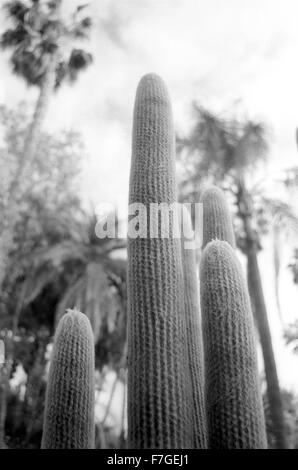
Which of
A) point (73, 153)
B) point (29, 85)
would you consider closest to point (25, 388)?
point (73, 153)

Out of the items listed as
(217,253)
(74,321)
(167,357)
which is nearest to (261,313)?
(217,253)

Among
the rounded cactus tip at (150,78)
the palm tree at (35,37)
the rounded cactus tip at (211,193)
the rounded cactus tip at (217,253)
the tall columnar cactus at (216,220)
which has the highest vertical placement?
the palm tree at (35,37)

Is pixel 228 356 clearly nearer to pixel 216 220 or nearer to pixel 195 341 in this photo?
pixel 195 341

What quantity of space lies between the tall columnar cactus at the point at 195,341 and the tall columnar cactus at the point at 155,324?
1.32 ft

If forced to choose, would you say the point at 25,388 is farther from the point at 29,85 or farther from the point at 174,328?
the point at 174,328

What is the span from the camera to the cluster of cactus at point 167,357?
99.6 inches

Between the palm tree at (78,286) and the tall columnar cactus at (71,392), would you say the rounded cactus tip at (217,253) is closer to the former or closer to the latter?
the tall columnar cactus at (71,392)

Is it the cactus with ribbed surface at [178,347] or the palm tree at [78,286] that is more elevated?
→ the palm tree at [78,286]

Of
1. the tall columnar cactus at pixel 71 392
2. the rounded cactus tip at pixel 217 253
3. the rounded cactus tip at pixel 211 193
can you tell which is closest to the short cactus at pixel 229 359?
the rounded cactus tip at pixel 217 253

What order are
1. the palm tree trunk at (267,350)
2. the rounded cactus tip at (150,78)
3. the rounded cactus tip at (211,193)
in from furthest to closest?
the palm tree trunk at (267,350)
the rounded cactus tip at (211,193)
the rounded cactus tip at (150,78)

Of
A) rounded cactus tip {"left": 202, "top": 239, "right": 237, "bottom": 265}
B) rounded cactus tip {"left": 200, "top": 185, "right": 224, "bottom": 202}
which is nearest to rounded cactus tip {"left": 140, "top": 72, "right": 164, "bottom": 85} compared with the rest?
rounded cactus tip {"left": 200, "top": 185, "right": 224, "bottom": 202}

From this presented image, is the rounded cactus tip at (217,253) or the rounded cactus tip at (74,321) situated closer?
the rounded cactus tip at (217,253)

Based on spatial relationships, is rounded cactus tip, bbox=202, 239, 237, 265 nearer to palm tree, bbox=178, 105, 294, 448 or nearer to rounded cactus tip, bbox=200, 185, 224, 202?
rounded cactus tip, bbox=200, 185, 224, 202
